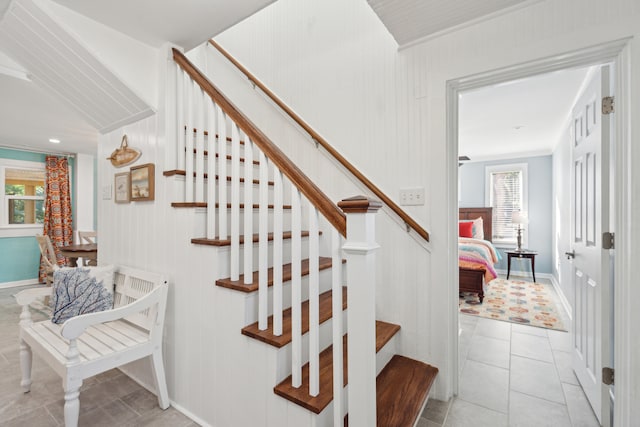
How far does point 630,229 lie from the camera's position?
4.57ft

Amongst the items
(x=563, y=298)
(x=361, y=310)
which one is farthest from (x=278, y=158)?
(x=563, y=298)

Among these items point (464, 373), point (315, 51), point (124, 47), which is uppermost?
point (315, 51)

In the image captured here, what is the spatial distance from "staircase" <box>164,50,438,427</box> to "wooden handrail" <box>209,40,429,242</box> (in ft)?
2.10

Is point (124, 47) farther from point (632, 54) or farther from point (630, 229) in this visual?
point (630, 229)

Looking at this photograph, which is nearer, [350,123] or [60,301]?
[60,301]

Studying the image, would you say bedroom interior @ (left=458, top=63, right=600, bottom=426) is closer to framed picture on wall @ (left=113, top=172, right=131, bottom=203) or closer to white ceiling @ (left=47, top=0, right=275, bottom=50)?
white ceiling @ (left=47, top=0, right=275, bottom=50)

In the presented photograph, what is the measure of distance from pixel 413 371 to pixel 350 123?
1785mm

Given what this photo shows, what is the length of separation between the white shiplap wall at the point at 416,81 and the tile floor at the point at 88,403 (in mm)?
1761

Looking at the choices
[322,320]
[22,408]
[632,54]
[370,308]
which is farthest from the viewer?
[22,408]

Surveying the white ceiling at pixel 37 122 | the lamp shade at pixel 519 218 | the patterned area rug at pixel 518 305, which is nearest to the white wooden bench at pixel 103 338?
the white ceiling at pixel 37 122

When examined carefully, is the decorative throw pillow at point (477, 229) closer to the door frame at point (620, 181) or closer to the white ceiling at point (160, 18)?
the door frame at point (620, 181)

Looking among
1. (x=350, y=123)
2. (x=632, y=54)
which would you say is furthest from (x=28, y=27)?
(x=632, y=54)

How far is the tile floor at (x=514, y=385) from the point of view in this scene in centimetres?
173

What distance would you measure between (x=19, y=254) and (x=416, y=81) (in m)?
6.67
